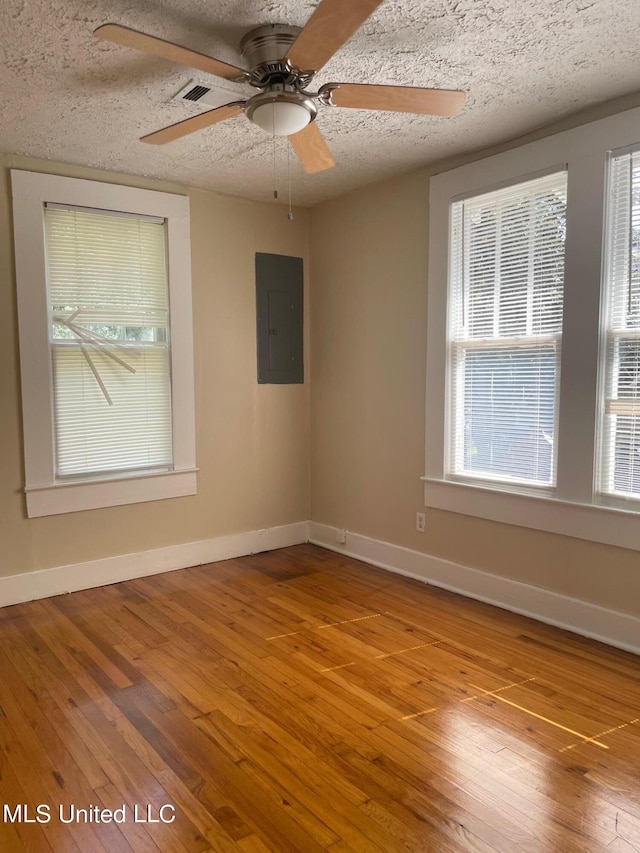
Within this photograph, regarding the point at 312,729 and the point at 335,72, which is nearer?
the point at 312,729

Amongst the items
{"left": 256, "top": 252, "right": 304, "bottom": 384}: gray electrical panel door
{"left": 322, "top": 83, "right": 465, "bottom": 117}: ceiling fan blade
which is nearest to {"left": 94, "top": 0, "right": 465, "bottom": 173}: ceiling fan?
{"left": 322, "top": 83, "right": 465, "bottom": 117}: ceiling fan blade

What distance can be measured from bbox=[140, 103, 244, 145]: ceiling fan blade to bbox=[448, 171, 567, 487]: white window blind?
1576 mm

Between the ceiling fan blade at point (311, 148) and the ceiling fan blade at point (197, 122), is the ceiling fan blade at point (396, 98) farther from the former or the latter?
the ceiling fan blade at point (197, 122)

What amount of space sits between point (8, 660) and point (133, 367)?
5.89ft

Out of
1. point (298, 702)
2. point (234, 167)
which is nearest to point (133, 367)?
point (234, 167)

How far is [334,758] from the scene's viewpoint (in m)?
2.03

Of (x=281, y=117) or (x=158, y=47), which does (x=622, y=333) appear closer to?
(x=281, y=117)

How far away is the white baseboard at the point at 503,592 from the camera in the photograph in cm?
282

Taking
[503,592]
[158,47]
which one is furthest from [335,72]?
[503,592]

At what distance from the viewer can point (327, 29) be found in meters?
1.72

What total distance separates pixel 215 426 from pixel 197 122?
2.20 metres

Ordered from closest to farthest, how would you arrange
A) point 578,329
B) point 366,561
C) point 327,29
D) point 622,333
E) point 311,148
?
1. point 327,29
2. point 311,148
3. point 622,333
4. point 578,329
5. point 366,561

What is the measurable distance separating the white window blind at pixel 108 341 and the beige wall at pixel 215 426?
0.23 m

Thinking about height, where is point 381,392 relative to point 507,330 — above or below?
below
